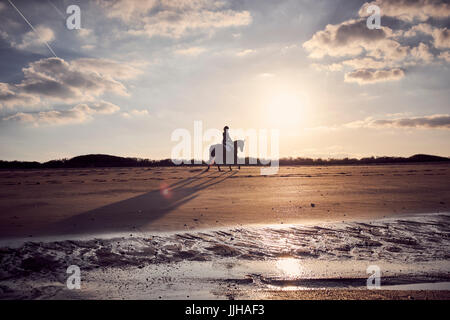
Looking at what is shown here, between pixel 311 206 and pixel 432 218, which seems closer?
pixel 432 218

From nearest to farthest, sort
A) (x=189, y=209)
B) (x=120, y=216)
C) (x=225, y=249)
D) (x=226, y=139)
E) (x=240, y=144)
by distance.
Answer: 1. (x=225, y=249)
2. (x=120, y=216)
3. (x=189, y=209)
4. (x=226, y=139)
5. (x=240, y=144)

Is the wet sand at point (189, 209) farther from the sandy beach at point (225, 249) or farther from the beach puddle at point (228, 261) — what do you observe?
the beach puddle at point (228, 261)

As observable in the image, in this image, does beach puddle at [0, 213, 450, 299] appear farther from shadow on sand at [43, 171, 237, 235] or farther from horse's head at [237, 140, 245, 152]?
horse's head at [237, 140, 245, 152]

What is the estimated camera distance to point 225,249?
5.98 m

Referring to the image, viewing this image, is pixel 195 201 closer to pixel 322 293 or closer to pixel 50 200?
pixel 50 200

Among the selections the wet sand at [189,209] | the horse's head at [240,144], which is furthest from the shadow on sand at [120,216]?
the horse's head at [240,144]

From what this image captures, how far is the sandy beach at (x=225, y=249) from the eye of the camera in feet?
13.6

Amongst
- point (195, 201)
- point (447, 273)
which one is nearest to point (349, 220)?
point (447, 273)

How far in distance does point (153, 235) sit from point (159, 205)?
154 inches

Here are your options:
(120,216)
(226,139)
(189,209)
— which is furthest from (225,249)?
(226,139)

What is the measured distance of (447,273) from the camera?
4.57m

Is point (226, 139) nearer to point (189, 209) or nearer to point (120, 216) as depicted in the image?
point (189, 209)
